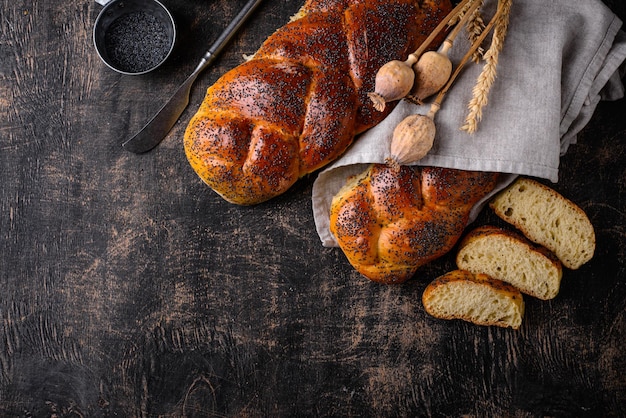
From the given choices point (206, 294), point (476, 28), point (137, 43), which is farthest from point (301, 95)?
point (206, 294)

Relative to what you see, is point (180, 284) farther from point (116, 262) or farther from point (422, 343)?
point (422, 343)

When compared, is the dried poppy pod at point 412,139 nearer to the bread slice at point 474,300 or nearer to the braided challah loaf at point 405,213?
the braided challah loaf at point 405,213

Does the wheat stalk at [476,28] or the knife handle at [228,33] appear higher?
the knife handle at [228,33]

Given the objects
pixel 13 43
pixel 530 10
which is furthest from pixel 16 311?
pixel 530 10

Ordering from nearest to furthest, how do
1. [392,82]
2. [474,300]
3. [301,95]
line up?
[392,82] → [301,95] → [474,300]

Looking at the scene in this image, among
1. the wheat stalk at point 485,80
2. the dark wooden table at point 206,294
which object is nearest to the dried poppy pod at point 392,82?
the wheat stalk at point 485,80

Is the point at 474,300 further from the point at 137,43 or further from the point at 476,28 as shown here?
the point at 137,43
